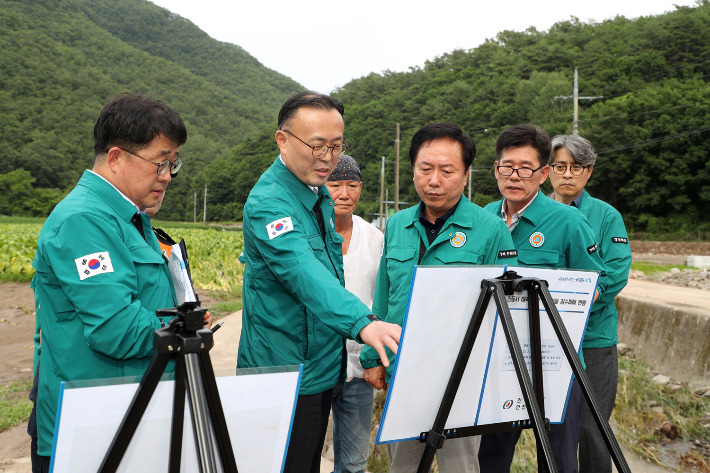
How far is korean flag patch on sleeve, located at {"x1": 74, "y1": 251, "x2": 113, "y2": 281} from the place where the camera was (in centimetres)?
135

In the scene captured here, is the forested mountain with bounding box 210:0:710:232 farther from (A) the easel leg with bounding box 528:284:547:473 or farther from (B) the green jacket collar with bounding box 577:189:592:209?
(A) the easel leg with bounding box 528:284:547:473

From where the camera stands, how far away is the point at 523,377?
1.36 m

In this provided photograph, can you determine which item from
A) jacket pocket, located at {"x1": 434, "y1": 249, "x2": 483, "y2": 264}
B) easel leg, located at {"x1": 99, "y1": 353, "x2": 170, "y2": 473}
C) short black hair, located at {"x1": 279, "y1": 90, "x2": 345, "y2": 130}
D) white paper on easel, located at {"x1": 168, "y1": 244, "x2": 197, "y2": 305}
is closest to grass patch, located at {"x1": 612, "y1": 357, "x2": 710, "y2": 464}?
jacket pocket, located at {"x1": 434, "y1": 249, "x2": 483, "y2": 264}

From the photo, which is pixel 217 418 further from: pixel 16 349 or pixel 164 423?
pixel 16 349

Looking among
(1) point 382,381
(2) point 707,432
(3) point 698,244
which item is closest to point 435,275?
(1) point 382,381

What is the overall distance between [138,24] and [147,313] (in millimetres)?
131683

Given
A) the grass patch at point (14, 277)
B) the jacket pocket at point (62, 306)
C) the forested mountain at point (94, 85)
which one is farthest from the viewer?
the forested mountain at point (94, 85)

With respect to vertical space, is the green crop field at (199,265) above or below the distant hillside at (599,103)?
below

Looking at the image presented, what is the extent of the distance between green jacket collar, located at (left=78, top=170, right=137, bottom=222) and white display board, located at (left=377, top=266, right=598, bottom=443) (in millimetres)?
940

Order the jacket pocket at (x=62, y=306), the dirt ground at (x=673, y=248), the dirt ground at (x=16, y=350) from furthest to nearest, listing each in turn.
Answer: the dirt ground at (x=673, y=248)
the dirt ground at (x=16, y=350)
the jacket pocket at (x=62, y=306)

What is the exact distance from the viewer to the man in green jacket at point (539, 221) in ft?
8.21

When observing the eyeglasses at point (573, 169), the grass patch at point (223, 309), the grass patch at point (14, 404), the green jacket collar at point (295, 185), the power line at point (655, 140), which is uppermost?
the power line at point (655, 140)

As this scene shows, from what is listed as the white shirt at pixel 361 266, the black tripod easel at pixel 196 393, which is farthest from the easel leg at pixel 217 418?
the white shirt at pixel 361 266

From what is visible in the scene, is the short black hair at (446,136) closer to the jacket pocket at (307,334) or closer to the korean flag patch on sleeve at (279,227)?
the korean flag patch on sleeve at (279,227)
